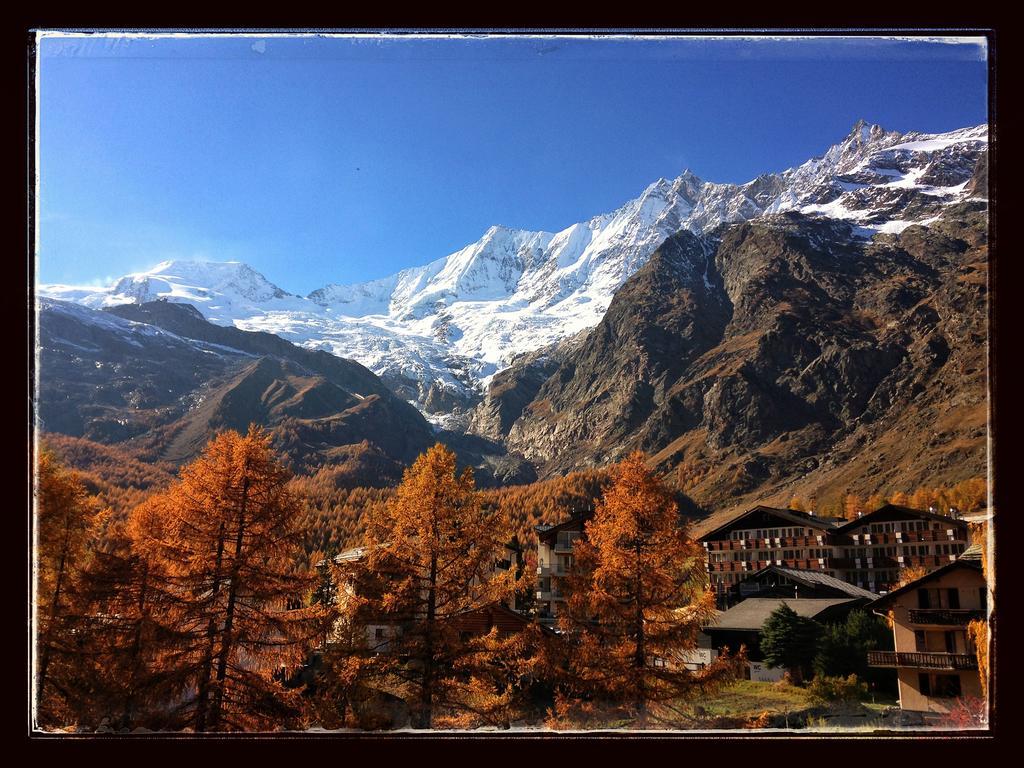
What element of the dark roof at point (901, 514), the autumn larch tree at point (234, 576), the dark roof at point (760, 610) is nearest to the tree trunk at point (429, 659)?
the autumn larch tree at point (234, 576)

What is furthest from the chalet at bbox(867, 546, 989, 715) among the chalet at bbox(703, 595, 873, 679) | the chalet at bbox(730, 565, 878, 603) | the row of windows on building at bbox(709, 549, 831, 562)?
the row of windows on building at bbox(709, 549, 831, 562)

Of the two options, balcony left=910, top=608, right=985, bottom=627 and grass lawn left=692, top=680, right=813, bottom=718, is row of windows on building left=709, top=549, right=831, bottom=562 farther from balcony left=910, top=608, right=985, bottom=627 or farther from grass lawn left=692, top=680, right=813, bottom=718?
grass lawn left=692, top=680, right=813, bottom=718

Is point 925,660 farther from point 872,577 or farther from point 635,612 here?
point 872,577

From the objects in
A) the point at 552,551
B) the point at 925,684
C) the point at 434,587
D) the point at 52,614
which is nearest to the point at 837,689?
the point at 925,684

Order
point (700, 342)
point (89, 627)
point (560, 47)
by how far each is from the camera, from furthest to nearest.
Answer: point (700, 342)
point (89, 627)
point (560, 47)

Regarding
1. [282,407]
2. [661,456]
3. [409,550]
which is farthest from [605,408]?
[409,550]

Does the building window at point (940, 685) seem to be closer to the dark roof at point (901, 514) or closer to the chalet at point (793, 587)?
Result: the dark roof at point (901, 514)

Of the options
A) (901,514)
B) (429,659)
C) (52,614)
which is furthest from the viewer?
(901,514)
